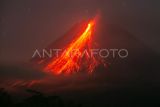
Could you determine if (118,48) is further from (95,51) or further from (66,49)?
(66,49)

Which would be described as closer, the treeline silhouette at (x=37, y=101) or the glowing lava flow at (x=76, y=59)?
the treeline silhouette at (x=37, y=101)

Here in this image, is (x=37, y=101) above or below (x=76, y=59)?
below

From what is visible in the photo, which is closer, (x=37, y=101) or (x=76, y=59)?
(x=37, y=101)

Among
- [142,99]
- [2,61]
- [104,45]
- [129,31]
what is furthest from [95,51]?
[2,61]

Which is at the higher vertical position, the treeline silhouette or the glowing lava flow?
the glowing lava flow

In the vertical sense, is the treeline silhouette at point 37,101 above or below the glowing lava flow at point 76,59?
below
